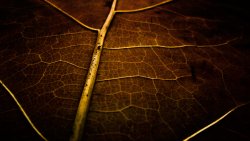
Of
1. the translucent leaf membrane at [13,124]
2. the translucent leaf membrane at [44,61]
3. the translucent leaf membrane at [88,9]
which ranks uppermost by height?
the translucent leaf membrane at [88,9]

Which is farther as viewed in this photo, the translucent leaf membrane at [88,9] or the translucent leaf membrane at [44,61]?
the translucent leaf membrane at [88,9]

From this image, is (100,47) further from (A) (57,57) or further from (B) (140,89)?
(B) (140,89)

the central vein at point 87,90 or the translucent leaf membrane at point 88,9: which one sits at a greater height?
the translucent leaf membrane at point 88,9

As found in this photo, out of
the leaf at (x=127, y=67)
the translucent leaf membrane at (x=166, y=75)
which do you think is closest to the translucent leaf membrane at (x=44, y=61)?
the leaf at (x=127, y=67)

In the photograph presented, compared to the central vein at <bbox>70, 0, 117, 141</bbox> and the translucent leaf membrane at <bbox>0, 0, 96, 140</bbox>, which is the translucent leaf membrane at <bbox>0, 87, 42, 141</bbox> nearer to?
the translucent leaf membrane at <bbox>0, 0, 96, 140</bbox>

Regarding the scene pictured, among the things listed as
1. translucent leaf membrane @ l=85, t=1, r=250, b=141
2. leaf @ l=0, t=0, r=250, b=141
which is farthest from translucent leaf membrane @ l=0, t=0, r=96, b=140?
translucent leaf membrane @ l=85, t=1, r=250, b=141

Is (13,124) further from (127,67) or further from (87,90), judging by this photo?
(127,67)

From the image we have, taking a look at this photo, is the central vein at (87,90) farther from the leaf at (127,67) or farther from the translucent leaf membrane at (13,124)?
the translucent leaf membrane at (13,124)

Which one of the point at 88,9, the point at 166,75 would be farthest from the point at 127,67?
the point at 88,9
